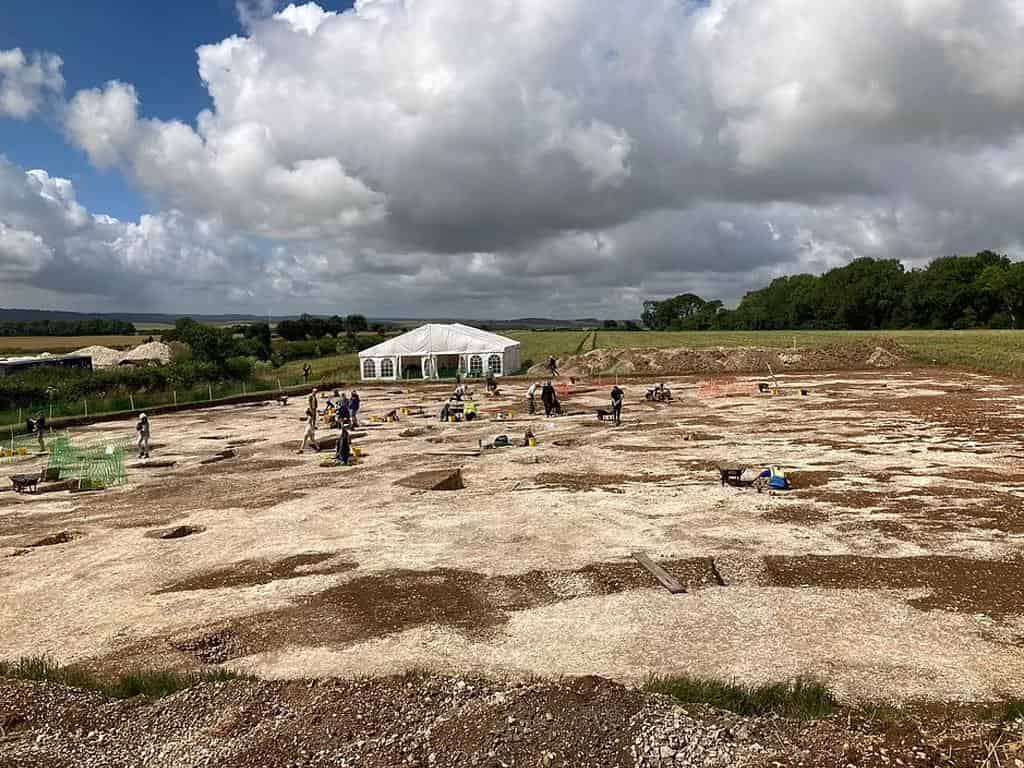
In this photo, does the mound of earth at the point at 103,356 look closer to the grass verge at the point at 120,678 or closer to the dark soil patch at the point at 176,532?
the dark soil patch at the point at 176,532

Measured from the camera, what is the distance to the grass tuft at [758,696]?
704 cm

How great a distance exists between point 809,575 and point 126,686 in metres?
9.49

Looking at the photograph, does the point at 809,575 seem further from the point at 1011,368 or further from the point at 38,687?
the point at 1011,368

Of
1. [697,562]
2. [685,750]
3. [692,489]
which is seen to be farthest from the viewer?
[692,489]

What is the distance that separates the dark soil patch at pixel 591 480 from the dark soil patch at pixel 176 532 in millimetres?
8049

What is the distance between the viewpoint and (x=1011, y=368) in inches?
1681

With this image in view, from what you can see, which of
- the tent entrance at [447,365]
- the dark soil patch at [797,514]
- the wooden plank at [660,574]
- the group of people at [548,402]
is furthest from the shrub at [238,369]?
the wooden plank at [660,574]

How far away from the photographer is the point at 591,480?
58.8 feet

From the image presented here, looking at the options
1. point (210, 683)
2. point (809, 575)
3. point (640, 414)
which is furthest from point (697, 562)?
point (640, 414)

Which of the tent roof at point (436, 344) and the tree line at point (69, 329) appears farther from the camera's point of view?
the tree line at point (69, 329)

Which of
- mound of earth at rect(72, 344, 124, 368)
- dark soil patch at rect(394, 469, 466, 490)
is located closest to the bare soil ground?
dark soil patch at rect(394, 469, 466, 490)

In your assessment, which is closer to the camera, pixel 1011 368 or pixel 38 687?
pixel 38 687

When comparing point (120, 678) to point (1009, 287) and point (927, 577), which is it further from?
point (1009, 287)

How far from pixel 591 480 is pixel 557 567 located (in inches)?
257
